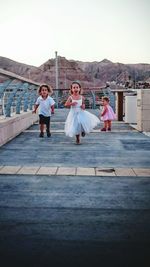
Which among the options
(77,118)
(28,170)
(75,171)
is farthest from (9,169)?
(77,118)

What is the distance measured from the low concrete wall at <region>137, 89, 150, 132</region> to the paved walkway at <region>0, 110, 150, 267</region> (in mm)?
3434

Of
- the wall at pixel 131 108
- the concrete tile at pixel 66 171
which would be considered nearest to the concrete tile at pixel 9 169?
the concrete tile at pixel 66 171

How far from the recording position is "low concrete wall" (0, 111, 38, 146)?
7.27 m

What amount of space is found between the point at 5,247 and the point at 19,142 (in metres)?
5.46

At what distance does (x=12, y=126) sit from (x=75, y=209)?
18.0 ft

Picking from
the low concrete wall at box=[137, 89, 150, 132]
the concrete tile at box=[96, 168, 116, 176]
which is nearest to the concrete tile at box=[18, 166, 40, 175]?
the concrete tile at box=[96, 168, 116, 176]

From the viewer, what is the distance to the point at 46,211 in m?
3.12

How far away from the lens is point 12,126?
8375mm

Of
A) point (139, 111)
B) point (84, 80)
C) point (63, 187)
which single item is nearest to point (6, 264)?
point (63, 187)

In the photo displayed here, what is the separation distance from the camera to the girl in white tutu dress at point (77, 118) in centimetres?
770

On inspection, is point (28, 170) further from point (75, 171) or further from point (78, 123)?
point (78, 123)

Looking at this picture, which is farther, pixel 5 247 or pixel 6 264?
pixel 5 247

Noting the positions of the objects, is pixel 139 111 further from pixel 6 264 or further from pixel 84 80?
pixel 84 80

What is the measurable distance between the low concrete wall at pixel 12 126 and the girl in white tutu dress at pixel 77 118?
1.33 meters
